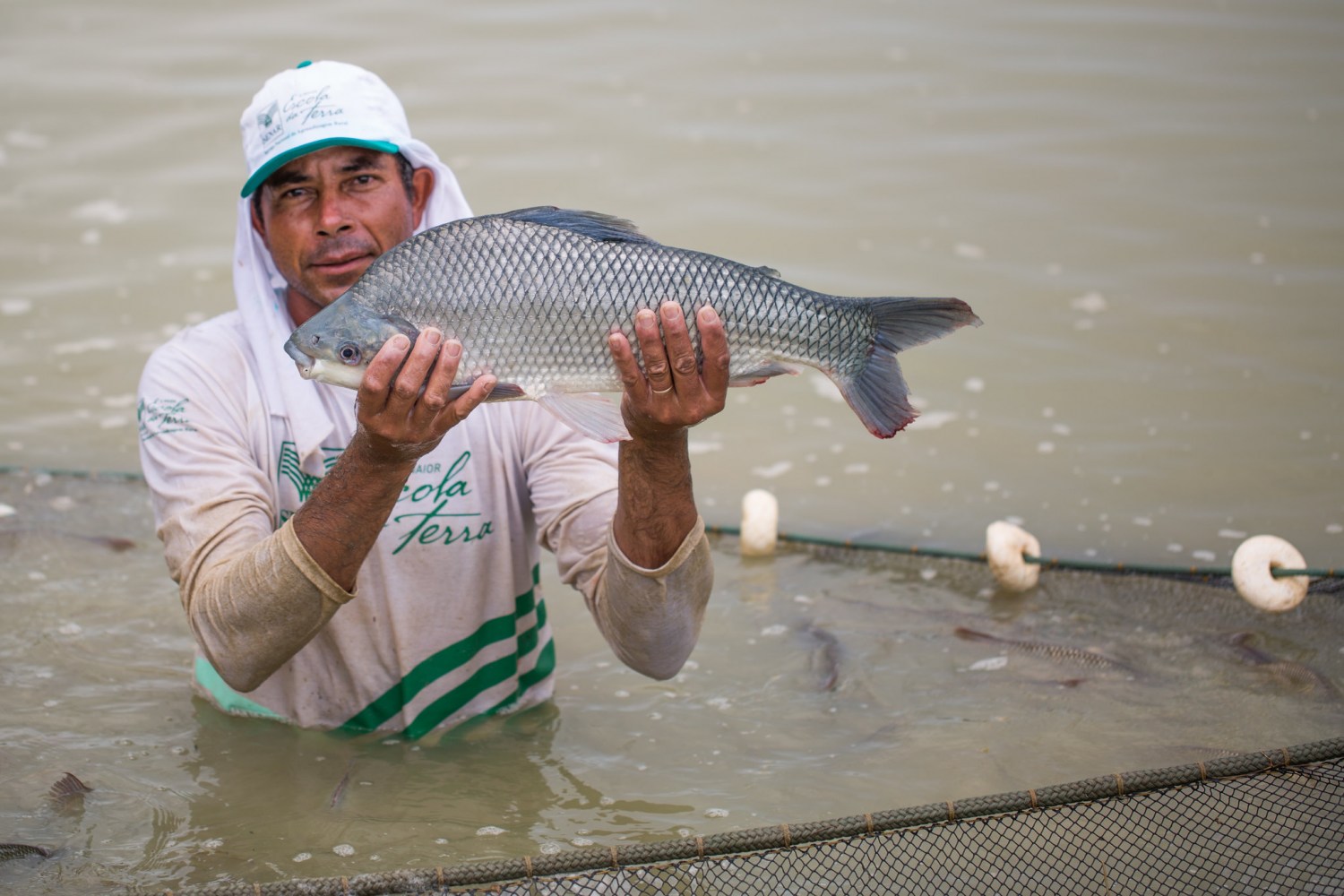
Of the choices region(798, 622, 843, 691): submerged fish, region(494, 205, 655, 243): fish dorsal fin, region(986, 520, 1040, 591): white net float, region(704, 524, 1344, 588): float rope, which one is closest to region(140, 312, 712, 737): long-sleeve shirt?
region(494, 205, 655, 243): fish dorsal fin

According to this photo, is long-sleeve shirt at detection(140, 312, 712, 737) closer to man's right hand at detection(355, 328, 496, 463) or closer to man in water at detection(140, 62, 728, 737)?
man in water at detection(140, 62, 728, 737)

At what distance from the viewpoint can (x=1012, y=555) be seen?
4.84 m

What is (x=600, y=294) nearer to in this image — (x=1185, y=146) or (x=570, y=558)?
(x=570, y=558)

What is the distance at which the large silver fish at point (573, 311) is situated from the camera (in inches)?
106

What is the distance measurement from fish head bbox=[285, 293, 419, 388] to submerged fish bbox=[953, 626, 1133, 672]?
2534 millimetres

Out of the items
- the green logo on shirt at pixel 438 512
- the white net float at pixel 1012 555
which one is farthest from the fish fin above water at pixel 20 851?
the white net float at pixel 1012 555

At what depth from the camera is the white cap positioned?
3236 millimetres

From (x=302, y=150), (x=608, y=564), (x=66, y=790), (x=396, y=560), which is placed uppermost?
(x=302, y=150)

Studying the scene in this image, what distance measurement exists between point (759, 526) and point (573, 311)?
264 cm

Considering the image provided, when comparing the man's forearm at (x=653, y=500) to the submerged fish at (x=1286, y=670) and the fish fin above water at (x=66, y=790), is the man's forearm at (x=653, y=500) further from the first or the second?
the submerged fish at (x=1286, y=670)

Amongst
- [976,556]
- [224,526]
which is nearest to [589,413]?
[224,526]

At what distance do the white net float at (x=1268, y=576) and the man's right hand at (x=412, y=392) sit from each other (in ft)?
8.70

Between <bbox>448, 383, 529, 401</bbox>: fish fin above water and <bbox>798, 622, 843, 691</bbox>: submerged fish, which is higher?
<bbox>448, 383, 529, 401</bbox>: fish fin above water

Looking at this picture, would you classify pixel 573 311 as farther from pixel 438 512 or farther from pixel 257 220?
pixel 257 220
